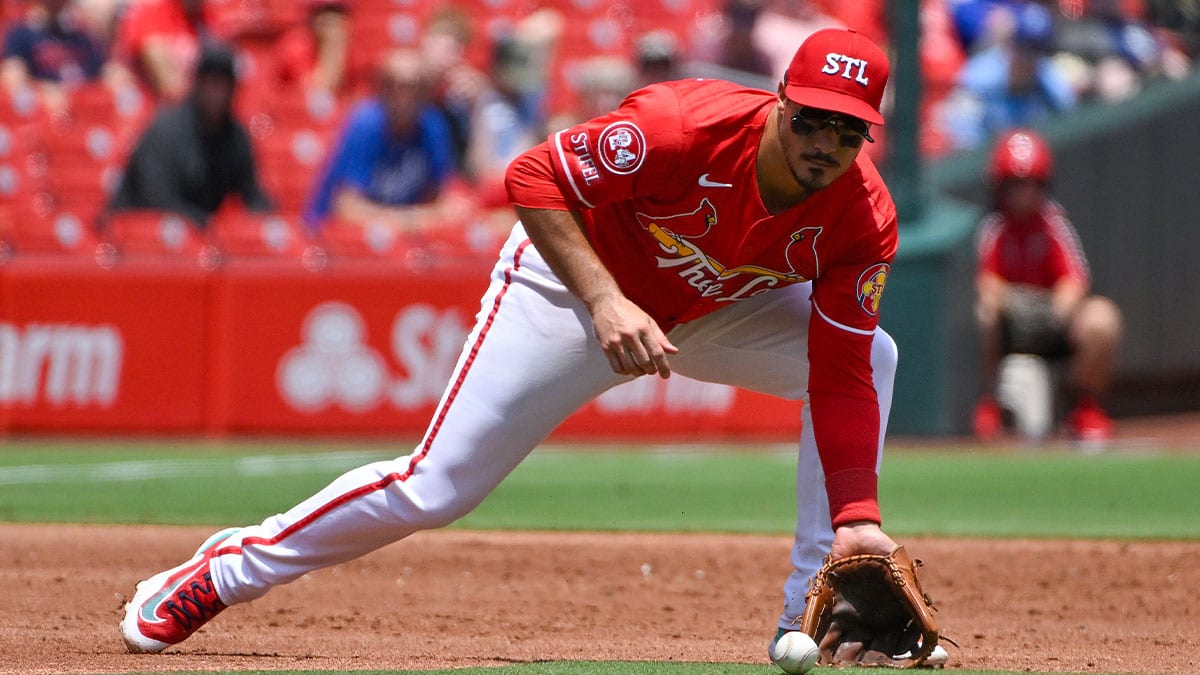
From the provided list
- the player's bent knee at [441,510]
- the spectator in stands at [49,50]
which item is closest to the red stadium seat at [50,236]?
the spectator in stands at [49,50]

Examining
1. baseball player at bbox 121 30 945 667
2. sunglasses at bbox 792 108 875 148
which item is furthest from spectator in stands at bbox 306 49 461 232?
sunglasses at bbox 792 108 875 148

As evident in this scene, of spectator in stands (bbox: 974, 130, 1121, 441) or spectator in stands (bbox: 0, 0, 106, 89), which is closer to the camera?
spectator in stands (bbox: 974, 130, 1121, 441)

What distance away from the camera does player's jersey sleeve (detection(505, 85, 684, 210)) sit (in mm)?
3785

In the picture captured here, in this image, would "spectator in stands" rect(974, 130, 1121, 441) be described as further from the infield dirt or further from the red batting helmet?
the infield dirt

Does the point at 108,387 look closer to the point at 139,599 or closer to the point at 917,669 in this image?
the point at 139,599

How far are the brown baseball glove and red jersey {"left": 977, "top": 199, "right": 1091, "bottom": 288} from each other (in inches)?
259

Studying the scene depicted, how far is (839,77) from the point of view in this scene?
369 centimetres

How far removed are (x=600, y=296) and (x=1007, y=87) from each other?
913 cm

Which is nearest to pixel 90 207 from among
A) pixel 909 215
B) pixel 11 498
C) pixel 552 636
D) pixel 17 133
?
pixel 17 133

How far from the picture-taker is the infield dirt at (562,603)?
168 inches

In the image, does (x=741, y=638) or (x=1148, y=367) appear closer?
(x=741, y=638)

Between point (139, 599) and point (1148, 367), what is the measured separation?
9.50 metres

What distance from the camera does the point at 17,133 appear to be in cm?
1170

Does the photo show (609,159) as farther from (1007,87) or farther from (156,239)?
(1007,87)
